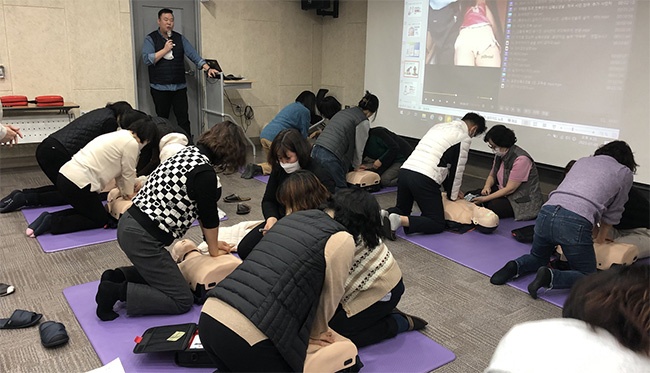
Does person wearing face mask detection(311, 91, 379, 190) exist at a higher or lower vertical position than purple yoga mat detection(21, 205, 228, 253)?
higher

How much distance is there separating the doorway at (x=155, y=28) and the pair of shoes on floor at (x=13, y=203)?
2.42 metres

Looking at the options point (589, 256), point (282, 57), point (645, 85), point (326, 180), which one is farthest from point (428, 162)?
point (282, 57)

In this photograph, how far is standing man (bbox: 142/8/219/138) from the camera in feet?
20.3

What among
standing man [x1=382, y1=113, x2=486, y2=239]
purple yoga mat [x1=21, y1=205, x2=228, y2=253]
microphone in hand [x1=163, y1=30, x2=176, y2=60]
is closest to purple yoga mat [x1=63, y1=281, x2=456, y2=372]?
purple yoga mat [x1=21, y1=205, x2=228, y2=253]

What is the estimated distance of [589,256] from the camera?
2.92 m

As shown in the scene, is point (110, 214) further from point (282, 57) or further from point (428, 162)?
point (282, 57)

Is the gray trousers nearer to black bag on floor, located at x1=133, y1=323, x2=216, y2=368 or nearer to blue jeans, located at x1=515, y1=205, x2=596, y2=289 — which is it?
black bag on floor, located at x1=133, y1=323, x2=216, y2=368

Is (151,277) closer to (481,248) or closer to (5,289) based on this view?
(5,289)

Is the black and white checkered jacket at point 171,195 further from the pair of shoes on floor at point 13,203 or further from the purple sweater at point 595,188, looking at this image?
the pair of shoes on floor at point 13,203

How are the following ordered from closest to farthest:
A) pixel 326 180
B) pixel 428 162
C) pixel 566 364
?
pixel 566 364 < pixel 326 180 < pixel 428 162

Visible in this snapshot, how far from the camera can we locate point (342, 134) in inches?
174

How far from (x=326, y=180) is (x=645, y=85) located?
2689mm

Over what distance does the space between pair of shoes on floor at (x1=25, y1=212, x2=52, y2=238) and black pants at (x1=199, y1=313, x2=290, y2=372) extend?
260 cm

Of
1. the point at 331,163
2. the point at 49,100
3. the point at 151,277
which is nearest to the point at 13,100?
the point at 49,100
